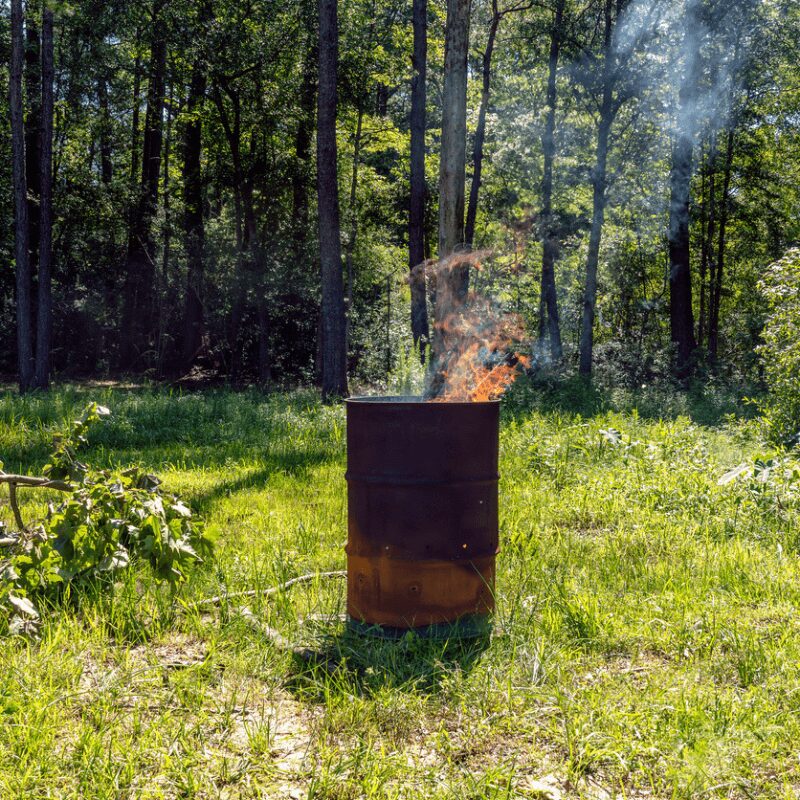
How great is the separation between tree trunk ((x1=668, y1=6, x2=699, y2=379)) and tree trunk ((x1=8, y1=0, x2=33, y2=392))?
50.5 feet

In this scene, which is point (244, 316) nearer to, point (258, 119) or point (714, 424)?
point (258, 119)

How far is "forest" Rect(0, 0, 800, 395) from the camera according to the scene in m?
19.0

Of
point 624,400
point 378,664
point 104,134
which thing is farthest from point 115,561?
point 104,134

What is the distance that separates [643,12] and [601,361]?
936cm

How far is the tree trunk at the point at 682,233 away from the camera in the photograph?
2069cm

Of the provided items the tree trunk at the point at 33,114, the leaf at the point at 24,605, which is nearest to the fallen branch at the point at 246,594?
the leaf at the point at 24,605

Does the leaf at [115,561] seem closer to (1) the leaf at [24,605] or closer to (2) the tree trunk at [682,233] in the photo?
(1) the leaf at [24,605]

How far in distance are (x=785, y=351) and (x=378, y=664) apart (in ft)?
22.5

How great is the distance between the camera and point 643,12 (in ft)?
61.3

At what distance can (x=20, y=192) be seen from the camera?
15.9 metres

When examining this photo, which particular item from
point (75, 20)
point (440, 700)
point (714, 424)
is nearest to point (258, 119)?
point (75, 20)

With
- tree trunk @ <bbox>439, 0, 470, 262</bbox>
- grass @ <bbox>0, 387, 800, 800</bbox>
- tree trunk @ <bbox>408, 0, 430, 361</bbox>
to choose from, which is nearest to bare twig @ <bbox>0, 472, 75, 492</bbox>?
grass @ <bbox>0, 387, 800, 800</bbox>

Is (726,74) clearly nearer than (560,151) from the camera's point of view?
Yes

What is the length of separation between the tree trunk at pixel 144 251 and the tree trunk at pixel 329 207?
9.71 m
